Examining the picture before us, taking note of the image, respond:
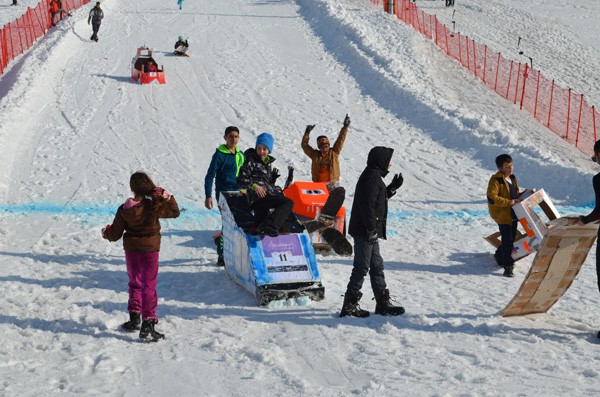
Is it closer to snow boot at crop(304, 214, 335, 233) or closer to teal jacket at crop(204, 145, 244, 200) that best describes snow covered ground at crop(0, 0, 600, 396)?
snow boot at crop(304, 214, 335, 233)

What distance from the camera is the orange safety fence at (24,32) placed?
26547 millimetres

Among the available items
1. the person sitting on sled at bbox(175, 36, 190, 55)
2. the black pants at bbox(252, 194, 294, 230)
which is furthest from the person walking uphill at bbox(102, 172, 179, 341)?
the person sitting on sled at bbox(175, 36, 190, 55)

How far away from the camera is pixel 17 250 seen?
35.2ft

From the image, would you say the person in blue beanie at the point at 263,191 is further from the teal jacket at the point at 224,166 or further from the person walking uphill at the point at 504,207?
the person walking uphill at the point at 504,207

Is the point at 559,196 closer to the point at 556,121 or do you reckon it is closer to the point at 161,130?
the point at 556,121

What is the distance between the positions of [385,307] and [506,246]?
280 cm

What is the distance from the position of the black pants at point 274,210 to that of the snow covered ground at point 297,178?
847 mm

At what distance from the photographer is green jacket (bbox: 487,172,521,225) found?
10.6m

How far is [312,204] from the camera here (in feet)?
35.7

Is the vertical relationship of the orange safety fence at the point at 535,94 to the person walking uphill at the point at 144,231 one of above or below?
below

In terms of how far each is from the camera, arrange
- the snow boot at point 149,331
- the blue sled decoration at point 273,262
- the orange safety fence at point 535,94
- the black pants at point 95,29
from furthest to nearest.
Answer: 1. the black pants at point 95,29
2. the orange safety fence at point 535,94
3. the blue sled decoration at point 273,262
4. the snow boot at point 149,331

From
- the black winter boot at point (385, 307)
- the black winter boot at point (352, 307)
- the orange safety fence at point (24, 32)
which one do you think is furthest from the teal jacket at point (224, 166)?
the orange safety fence at point (24, 32)

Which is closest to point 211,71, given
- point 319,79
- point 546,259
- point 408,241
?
point 319,79

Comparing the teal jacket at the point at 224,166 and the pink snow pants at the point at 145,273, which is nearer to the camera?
the pink snow pants at the point at 145,273
